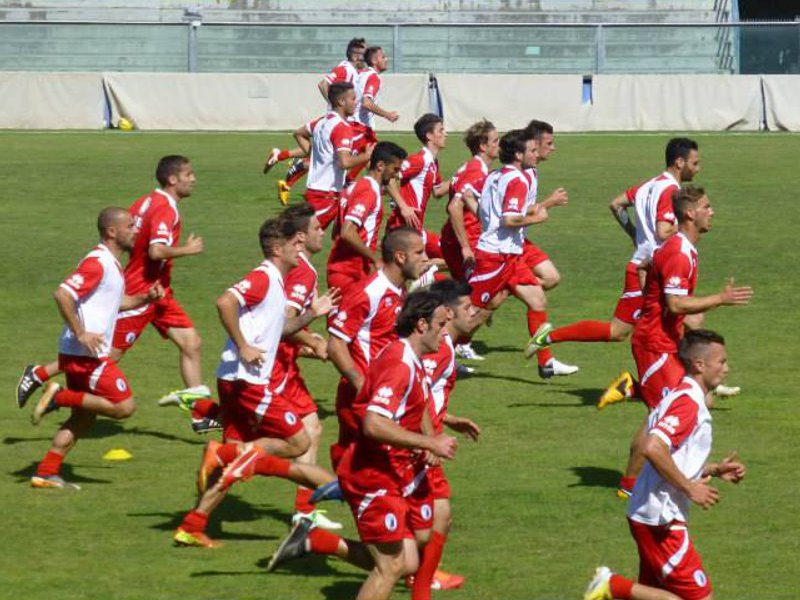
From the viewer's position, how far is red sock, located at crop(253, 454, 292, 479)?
34.6ft

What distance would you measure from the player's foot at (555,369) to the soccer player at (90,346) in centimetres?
515

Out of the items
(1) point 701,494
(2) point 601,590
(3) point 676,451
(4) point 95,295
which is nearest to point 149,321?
(4) point 95,295

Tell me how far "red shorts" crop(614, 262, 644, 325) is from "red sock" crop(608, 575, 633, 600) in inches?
232

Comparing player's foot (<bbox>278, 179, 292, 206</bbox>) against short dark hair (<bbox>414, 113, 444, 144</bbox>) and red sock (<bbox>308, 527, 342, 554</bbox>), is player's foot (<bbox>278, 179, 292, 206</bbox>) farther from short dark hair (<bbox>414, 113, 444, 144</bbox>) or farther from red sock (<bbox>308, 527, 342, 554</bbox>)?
red sock (<bbox>308, 527, 342, 554</bbox>)

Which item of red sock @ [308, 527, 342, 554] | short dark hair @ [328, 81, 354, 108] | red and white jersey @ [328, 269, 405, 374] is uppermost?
short dark hair @ [328, 81, 354, 108]

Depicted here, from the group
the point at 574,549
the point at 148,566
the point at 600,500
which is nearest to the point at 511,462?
the point at 600,500

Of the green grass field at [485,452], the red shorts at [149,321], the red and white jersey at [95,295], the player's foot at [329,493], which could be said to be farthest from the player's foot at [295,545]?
the red shorts at [149,321]

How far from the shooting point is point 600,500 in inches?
477

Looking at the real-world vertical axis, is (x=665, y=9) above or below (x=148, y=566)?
above

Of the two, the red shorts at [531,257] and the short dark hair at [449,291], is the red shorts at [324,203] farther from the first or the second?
the short dark hair at [449,291]

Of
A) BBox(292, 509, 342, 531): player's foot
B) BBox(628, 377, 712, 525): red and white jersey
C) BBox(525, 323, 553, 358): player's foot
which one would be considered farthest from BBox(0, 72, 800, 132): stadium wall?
BBox(628, 377, 712, 525): red and white jersey

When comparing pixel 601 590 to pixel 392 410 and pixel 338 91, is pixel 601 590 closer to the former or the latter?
pixel 392 410

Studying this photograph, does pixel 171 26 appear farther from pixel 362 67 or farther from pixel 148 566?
pixel 148 566

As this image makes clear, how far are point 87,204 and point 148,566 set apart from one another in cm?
1666
